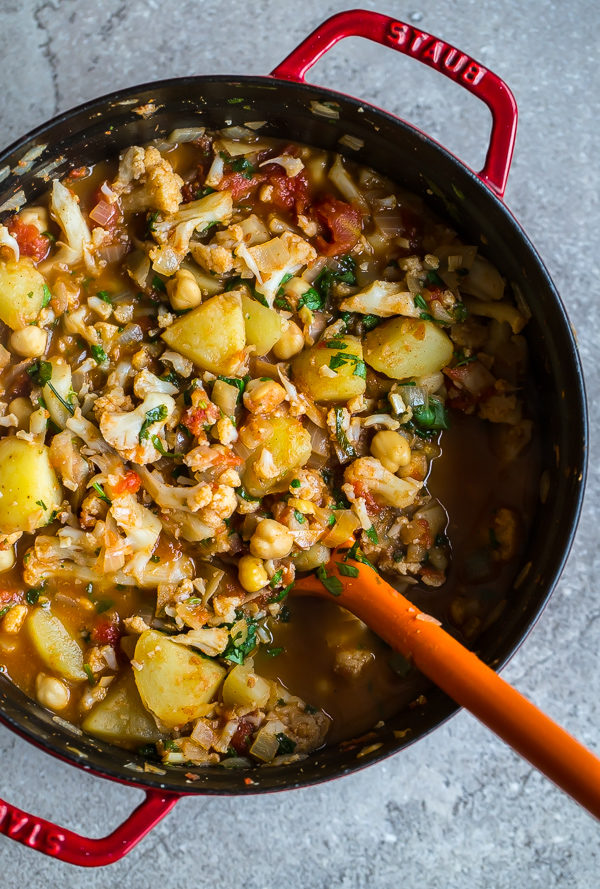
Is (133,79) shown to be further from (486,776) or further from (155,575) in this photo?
Answer: (486,776)

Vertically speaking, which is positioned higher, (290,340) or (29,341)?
(29,341)

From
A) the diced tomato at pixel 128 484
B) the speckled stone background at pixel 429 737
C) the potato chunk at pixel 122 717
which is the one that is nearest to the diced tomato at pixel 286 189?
the speckled stone background at pixel 429 737

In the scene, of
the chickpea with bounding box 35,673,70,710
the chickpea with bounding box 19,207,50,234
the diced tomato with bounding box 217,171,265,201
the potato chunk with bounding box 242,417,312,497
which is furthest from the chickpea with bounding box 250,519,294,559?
the chickpea with bounding box 19,207,50,234

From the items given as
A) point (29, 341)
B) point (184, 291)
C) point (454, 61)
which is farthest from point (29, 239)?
point (454, 61)

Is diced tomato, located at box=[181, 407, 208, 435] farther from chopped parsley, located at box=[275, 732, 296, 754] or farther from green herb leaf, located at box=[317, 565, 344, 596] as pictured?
chopped parsley, located at box=[275, 732, 296, 754]

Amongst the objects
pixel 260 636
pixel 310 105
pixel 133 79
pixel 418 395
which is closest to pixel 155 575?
pixel 260 636

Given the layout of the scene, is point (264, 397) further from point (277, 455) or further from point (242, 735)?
point (242, 735)
